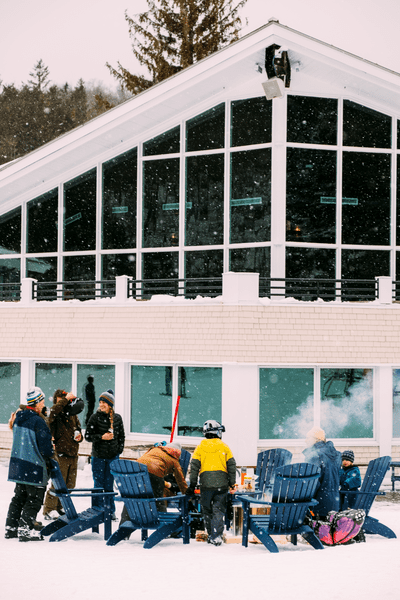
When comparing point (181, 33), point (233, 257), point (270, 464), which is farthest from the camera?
point (181, 33)

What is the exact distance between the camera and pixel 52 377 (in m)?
13.9

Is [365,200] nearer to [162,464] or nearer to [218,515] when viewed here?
[162,464]

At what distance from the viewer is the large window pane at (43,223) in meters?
14.9

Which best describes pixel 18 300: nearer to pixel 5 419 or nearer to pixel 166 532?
pixel 5 419

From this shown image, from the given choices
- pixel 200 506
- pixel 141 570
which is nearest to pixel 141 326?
pixel 200 506

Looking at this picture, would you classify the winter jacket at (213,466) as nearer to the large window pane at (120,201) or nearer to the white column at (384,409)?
the white column at (384,409)

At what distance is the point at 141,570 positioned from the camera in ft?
20.0

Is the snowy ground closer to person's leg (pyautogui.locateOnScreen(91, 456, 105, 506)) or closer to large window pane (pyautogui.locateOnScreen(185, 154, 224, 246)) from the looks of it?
person's leg (pyautogui.locateOnScreen(91, 456, 105, 506))

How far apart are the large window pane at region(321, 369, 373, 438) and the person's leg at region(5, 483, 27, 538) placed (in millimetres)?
6488

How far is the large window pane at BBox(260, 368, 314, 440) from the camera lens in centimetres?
1227

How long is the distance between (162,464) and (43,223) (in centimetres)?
863

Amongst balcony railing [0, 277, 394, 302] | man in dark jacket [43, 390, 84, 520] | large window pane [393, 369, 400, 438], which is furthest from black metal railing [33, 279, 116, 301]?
large window pane [393, 369, 400, 438]

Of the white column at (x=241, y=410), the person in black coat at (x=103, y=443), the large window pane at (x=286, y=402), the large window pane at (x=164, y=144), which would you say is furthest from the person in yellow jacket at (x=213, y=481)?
the large window pane at (x=164, y=144)

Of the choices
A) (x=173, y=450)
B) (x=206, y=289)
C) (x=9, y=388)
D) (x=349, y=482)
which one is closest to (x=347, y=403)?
(x=206, y=289)
